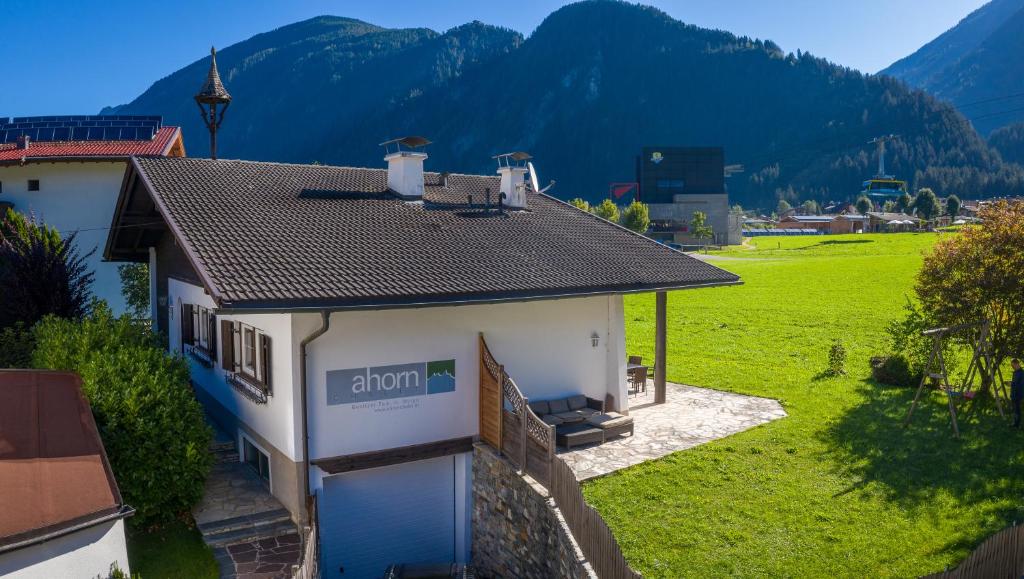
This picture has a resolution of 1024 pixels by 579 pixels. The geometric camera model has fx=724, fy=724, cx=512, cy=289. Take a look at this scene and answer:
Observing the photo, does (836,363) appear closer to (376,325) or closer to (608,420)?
(608,420)

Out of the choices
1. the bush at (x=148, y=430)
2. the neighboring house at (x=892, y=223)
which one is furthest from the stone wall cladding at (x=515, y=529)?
the neighboring house at (x=892, y=223)

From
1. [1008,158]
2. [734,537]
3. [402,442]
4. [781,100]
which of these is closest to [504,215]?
[402,442]

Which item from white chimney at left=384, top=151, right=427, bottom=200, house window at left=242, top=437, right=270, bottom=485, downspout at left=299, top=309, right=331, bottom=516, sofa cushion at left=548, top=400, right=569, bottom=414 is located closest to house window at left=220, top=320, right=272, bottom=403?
house window at left=242, top=437, right=270, bottom=485

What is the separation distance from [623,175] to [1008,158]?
103 metres

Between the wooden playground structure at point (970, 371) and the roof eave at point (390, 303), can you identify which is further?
the wooden playground structure at point (970, 371)

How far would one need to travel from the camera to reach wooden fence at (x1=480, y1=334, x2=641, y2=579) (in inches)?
325

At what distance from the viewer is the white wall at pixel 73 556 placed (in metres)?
7.84

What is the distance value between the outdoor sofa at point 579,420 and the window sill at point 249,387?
14.3ft

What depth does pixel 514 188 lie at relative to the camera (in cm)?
1711

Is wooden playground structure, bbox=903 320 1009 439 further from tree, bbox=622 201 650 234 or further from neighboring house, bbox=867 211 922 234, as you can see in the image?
neighboring house, bbox=867 211 922 234

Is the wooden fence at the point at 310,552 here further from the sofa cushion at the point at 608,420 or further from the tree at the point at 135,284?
the tree at the point at 135,284

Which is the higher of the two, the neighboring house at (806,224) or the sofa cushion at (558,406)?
the neighboring house at (806,224)

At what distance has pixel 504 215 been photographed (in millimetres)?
15961

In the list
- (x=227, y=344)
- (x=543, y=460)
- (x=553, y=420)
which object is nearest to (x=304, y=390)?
(x=543, y=460)
